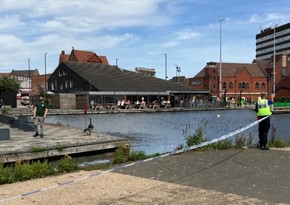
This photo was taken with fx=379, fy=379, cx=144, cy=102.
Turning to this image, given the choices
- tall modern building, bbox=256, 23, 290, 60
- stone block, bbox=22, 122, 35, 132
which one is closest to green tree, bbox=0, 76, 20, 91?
stone block, bbox=22, 122, 35, 132

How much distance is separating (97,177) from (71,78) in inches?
2383

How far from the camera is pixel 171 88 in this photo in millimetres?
66500

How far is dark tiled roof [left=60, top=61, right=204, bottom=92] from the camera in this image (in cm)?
6016

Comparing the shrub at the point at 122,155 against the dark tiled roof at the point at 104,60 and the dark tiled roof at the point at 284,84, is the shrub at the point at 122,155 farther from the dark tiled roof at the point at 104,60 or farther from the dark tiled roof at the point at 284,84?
the dark tiled roof at the point at 104,60

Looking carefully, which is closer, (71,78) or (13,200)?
(13,200)

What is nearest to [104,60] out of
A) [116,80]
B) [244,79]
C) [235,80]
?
[235,80]

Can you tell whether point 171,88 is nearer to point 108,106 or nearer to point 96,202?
point 108,106

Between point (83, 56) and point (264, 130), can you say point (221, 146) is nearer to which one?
point (264, 130)

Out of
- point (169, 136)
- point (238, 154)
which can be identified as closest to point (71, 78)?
point (169, 136)

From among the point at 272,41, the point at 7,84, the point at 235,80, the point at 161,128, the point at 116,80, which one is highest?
the point at 272,41

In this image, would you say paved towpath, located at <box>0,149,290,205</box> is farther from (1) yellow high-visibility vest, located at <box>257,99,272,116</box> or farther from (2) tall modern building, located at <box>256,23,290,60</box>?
(2) tall modern building, located at <box>256,23,290,60</box>

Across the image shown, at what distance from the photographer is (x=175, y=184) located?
7.30 metres

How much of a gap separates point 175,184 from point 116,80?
5833 cm

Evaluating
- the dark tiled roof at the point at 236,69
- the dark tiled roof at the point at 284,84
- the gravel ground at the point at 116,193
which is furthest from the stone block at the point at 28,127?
the dark tiled roof at the point at 284,84
